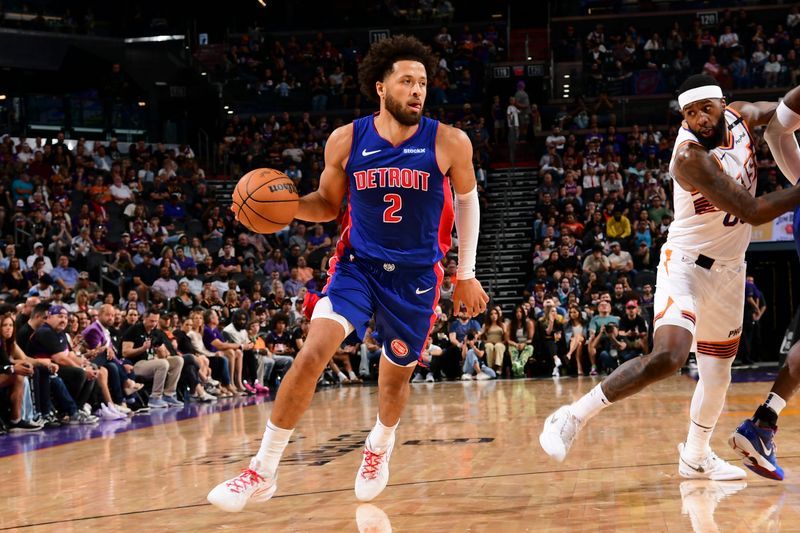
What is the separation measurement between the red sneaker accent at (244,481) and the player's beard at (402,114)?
1.86 meters

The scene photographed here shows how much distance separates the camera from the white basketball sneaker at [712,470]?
16.6 feet

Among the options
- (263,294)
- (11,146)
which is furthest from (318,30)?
(263,294)

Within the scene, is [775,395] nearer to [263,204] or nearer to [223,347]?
[263,204]

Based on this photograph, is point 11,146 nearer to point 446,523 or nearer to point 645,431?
point 645,431

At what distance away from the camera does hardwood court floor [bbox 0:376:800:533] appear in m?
4.30

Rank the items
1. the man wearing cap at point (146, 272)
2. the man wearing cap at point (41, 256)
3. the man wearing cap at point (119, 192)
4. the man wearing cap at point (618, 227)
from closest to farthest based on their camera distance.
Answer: the man wearing cap at point (41, 256)
the man wearing cap at point (146, 272)
the man wearing cap at point (618, 227)
the man wearing cap at point (119, 192)

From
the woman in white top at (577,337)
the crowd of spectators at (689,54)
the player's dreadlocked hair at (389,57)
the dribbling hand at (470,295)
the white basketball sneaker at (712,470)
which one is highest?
the crowd of spectators at (689,54)

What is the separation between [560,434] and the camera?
4754mm

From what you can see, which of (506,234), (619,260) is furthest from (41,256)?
(619,260)

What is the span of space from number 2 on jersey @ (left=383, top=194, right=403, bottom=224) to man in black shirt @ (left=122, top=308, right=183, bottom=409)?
810cm

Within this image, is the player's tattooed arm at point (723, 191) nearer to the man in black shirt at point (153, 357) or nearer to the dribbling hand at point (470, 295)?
the dribbling hand at point (470, 295)

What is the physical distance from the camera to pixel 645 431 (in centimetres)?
740

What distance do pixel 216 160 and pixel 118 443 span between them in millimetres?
16113

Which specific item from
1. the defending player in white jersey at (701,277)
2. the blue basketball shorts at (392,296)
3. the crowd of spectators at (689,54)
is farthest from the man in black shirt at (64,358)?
the crowd of spectators at (689,54)
